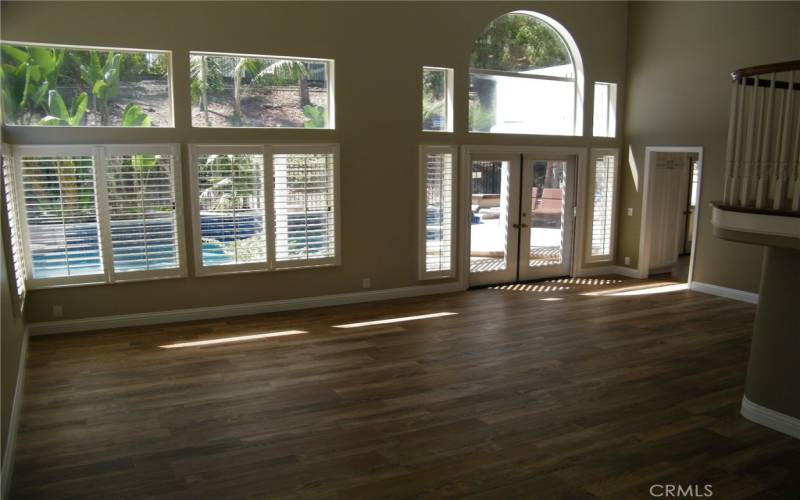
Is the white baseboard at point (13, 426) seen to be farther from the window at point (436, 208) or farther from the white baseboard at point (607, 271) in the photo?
the white baseboard at point (607, 271)

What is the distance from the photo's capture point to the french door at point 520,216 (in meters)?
9.16

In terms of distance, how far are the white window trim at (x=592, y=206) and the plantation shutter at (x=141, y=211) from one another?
6.23 m

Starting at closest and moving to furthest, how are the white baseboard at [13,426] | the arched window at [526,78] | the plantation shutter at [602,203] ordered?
the white baseboard at [13,426] < the arched window at [526,78] < the plantation shutter at [602,203]

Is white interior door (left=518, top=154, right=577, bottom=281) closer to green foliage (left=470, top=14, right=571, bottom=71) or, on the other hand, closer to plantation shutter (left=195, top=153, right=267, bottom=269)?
green foliage (left=470, top=14, right=571, bottom=71)

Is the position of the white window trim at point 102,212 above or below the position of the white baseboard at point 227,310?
above

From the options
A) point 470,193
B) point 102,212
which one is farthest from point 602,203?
point 102,212

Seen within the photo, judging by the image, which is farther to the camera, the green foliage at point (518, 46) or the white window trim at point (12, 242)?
the green foliage at point (518, 46)

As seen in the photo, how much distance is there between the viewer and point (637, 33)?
9.67 meters

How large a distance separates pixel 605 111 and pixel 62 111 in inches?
302

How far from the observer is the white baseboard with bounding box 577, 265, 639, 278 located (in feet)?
32.9

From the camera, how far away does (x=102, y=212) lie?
6648 mm

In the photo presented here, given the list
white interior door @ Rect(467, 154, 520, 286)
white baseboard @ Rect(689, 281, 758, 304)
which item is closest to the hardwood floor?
white baseboard @ Rect(689, 281, 758, 304)

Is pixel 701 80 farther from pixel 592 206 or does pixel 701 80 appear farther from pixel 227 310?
pixel 227 310

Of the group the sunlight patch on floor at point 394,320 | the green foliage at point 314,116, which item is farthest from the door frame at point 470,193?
the green foliage at point 314,116
